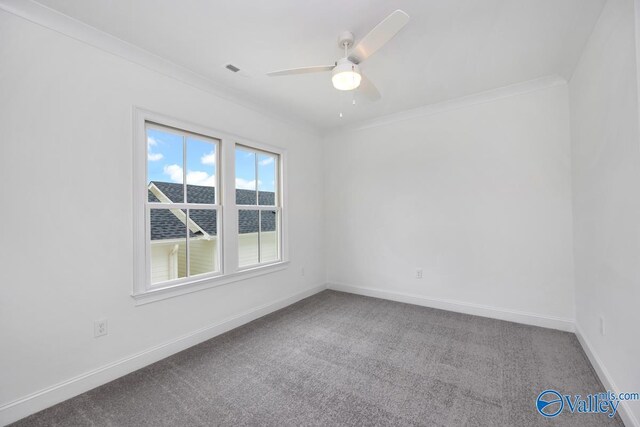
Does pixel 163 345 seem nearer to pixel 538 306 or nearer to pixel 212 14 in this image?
pixel 212 14

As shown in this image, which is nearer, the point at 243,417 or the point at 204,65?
the point at 243,417

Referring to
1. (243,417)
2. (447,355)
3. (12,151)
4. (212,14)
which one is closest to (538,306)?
(447,355)

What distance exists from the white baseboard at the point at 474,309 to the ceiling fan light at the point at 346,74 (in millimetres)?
3012

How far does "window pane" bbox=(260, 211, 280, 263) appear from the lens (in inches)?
146

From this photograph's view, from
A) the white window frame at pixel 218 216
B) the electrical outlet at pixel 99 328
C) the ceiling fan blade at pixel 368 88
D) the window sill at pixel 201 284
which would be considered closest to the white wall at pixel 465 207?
the white window frame at pixel 218 216

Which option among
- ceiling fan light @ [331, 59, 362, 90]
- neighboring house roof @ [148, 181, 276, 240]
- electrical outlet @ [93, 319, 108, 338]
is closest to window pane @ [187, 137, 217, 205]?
neighboring house roof @ [148, 181, 276, 240]

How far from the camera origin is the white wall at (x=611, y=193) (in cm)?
160

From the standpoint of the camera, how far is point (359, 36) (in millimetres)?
2211

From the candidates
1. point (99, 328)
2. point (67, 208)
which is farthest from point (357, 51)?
point (99, 328)

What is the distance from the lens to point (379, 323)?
128 inches

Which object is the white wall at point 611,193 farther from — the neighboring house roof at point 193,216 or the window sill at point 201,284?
the neighboring house roof at point 193,216

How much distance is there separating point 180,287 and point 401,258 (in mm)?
2855

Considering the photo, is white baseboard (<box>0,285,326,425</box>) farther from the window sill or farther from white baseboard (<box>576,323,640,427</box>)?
white baseboard (<box>576,323,640,427</box>)

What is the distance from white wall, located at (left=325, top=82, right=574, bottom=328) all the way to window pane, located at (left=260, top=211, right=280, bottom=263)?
1146mm
